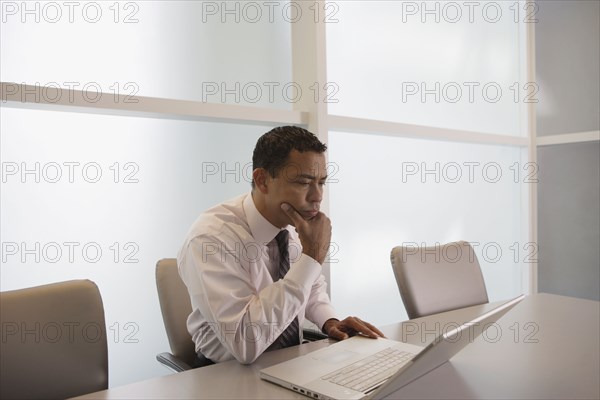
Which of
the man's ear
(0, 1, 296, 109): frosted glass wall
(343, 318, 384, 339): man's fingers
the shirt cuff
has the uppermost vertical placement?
(0, 1, 296, 109): frosted glass wall

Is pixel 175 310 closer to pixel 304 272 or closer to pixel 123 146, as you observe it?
pixel 304 272

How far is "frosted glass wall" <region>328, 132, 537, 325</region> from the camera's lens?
337 centimetres

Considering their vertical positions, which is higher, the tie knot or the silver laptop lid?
the tie knot

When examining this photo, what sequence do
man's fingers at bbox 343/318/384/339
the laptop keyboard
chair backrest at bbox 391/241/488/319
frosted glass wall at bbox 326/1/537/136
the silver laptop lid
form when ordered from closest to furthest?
the silver laptop lid
the laptop keyboard
man's fingers at bbox 343/318/384/339
chair backrest at bbox 391/241/488/319
frosted glass wall at bbox 326/1/537/136

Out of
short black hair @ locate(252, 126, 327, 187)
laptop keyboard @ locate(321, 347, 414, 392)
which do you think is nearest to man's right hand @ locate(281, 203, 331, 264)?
short black hair @ locate(252, 126, 327, 187)

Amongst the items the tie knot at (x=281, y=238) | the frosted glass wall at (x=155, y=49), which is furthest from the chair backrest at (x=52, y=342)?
the frosted glass wall at (x=155, y=49)

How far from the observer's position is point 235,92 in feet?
9.07

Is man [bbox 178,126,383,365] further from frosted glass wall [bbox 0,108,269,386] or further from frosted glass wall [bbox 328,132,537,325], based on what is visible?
frosted glass wall [bbox 328,132,537,325]

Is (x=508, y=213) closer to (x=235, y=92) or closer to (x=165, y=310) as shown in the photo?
(x=235, y=92)

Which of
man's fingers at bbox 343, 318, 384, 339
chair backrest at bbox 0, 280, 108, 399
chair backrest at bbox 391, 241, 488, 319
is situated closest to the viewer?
chair backrest at bbox 0, 280, 108, 399

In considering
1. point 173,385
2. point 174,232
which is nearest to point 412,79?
point 174,232

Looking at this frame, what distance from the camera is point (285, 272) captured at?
179cm

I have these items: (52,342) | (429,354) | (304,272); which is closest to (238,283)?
(304,272)

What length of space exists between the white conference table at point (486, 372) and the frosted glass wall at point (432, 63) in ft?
6.20
